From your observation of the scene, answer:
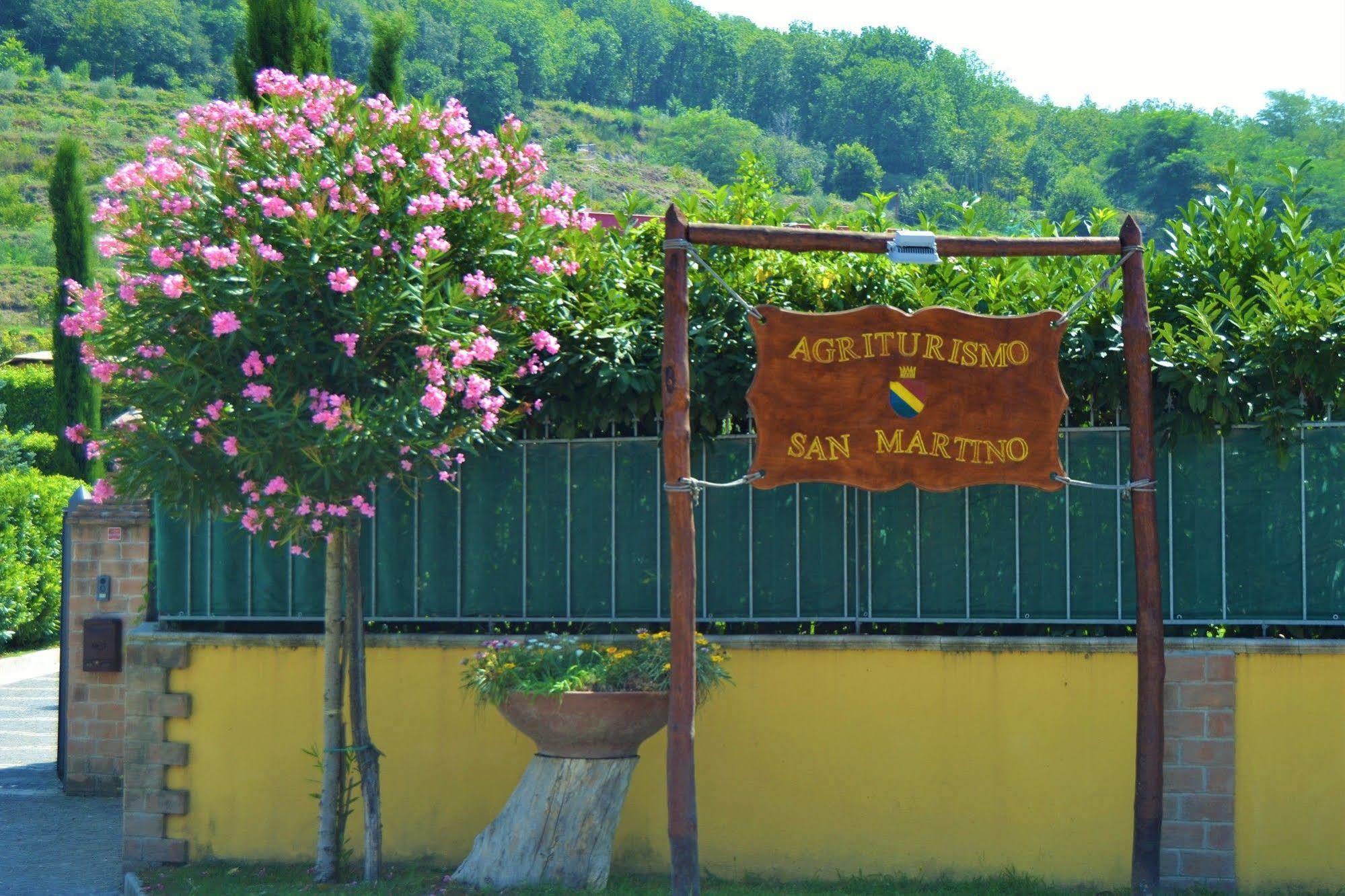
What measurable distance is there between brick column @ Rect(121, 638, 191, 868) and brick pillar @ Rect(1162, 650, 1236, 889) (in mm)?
5195

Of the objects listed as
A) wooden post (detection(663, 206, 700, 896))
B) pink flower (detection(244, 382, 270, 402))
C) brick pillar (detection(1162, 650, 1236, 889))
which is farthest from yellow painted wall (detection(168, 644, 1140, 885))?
pink flower (detection(244, 382, 270, 402))

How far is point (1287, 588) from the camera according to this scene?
7.15m

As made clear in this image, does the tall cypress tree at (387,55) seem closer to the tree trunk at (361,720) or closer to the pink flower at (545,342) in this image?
the pink flower at (545,342)

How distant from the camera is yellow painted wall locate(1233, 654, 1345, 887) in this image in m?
6.98

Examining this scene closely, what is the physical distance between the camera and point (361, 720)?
284 inches

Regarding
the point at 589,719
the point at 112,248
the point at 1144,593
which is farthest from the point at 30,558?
the point at 1144,593

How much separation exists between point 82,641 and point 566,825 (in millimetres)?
5030

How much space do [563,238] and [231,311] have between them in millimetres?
1823

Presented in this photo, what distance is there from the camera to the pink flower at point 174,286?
6.08m

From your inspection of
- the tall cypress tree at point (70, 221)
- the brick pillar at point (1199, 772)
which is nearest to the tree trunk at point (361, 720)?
the brick pillar at point (1199, 772)

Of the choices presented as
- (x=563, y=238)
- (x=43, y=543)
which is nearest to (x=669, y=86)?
(x=43, y=543)

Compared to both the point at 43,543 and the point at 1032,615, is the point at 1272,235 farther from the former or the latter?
the point at 43,543

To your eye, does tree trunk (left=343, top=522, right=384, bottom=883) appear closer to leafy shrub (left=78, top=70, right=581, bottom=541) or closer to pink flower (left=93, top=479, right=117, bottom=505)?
leafy shrub (left=78, top=70, right=581, bottom=541)

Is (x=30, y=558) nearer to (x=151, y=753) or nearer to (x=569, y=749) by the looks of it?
(x=151, y=753)
